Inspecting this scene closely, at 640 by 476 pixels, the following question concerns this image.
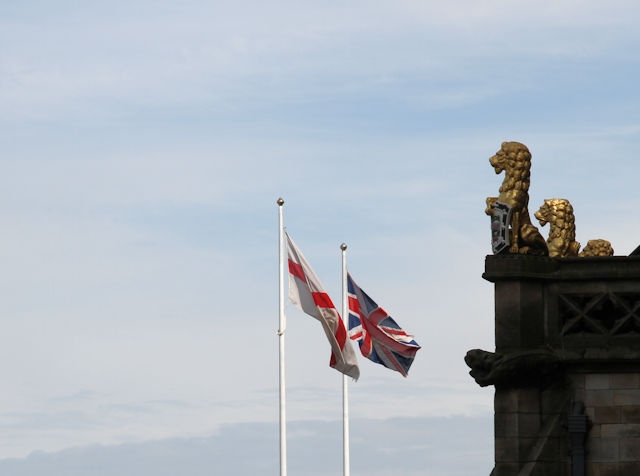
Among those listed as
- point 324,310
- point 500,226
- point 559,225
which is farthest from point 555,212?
point 324,310

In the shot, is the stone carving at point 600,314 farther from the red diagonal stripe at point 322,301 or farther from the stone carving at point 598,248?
the red diagonal stripe at point 322,301

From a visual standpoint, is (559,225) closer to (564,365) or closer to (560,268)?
(560,268)

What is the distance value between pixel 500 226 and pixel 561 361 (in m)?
2.26

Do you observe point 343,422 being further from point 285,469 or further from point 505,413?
point 505,413

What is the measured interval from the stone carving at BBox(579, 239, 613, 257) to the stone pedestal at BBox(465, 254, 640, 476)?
2.52 meters

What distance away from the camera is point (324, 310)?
39469mm

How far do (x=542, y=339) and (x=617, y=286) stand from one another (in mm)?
1375

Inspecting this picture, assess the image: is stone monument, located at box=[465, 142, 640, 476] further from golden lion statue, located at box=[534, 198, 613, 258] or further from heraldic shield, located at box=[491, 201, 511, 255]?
golden lion statue, located at box=[534, 198, 613, 258]

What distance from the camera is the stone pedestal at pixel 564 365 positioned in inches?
1116

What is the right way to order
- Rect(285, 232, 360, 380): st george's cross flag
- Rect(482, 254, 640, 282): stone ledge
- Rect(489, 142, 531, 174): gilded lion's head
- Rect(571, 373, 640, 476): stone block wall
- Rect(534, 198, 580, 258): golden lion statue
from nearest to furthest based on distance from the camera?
Rect(571, 373, 640, 476): stone block wall → Rect(482, 254, 640, 282): stone ledge → Rect(489, 142, 531, 174): gilded lion's head → Rect(534, 198, 580, 258): golden lion statue → Rect(285, 232, 360, 380): st george's cross flag

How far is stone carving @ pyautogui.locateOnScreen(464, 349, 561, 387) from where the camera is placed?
28.4m

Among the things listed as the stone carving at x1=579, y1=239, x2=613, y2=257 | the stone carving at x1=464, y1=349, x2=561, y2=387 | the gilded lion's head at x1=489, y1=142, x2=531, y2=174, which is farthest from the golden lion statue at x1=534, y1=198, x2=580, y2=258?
the stone carving at x1=464, y1=349, x2=561, y2=387

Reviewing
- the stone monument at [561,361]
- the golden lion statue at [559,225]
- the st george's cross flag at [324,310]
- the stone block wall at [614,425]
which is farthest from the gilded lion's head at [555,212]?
the st george's cross flag at [324,310]

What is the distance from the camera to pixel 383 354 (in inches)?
1608
